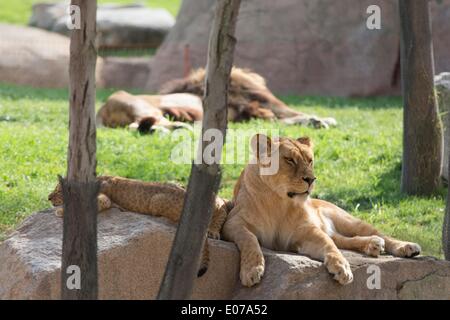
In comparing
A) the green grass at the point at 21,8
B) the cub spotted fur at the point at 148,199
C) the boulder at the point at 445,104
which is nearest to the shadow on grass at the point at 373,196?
the boulder at the point at 445,104

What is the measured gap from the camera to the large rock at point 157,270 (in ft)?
18.2

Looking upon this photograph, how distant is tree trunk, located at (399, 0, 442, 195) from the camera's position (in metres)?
9.11

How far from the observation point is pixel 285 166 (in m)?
6.25

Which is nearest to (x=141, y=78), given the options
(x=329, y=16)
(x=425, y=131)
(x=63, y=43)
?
(x=63, y=43)

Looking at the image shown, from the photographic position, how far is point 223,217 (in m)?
6.42

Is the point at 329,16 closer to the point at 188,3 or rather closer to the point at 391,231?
the point at 188,3

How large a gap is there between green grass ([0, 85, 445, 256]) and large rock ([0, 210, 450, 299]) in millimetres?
1652

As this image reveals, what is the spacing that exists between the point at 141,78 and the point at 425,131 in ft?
33.1

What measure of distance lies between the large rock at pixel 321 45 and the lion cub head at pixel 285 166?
32.8 ft

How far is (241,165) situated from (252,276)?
14.9 ft

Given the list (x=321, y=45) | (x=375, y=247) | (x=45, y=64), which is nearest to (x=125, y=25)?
(x=45, y=64)

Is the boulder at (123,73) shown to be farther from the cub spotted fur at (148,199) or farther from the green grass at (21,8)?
the cub spotted fur at (148,199)
